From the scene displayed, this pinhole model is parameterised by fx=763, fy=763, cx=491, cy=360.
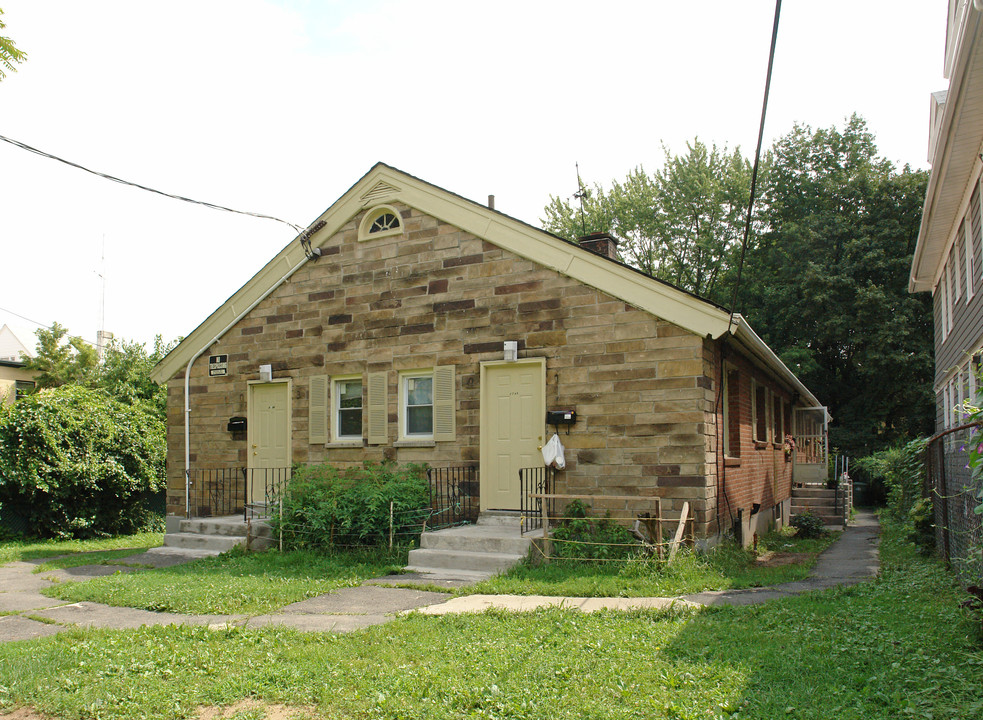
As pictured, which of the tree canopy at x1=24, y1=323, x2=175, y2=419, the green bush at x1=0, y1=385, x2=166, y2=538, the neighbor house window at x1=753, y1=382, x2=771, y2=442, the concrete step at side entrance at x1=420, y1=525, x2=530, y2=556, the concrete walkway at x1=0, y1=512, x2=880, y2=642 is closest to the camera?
the concrete walkway at x1=0, y1=512, x2=880, y2=642

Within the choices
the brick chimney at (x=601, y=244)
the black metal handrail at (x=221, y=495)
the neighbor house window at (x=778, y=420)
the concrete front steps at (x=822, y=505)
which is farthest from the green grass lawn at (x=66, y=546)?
the concrete front steps at (x=822, y=505)

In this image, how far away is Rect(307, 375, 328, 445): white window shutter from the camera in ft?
41.5

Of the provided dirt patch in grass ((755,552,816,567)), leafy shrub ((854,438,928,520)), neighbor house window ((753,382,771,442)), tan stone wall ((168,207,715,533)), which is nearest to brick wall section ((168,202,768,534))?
tan stone wall ((168,207,715,533))

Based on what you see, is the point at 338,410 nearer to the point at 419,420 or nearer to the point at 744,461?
the point at 419,420

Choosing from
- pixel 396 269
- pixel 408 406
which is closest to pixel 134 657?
pixel 408 406

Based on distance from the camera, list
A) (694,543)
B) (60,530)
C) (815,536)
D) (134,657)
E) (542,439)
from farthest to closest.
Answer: (815,536), (60,530), (542,439), (694,543), (134,657)

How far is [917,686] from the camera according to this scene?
454 centimetres

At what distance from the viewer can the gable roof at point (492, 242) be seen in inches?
389

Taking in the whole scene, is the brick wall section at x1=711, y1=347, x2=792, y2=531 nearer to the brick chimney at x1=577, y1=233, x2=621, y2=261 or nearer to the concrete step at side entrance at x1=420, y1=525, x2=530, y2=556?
the brick chimney at x1=577, y1=233, x2=621, y2=261

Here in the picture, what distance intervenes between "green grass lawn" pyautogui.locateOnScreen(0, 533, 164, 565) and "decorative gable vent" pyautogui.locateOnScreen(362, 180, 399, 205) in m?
6.98

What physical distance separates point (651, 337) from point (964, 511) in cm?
411

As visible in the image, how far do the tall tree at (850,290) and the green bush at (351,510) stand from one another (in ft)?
77.2

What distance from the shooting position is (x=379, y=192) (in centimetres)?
1260

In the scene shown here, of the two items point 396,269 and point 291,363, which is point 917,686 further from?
point 291,363
